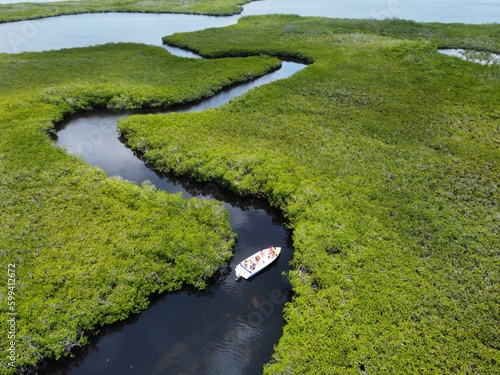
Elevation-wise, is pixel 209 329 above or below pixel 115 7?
below

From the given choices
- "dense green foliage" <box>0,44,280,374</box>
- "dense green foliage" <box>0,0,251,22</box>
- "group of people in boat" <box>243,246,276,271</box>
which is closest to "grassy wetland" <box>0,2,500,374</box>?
"dense green foliage" <box>0,44,280,374</box>

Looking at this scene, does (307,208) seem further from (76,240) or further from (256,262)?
(76,240)

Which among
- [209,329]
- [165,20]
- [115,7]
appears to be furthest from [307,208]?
[115,7]

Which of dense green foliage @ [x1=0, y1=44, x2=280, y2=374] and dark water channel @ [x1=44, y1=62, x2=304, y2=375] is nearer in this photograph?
dark water channel @ [x1=44, y1=62, x2=304, y2=375]

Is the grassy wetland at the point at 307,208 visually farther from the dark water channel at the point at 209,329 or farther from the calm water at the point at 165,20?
the calm water at the point at 165,20

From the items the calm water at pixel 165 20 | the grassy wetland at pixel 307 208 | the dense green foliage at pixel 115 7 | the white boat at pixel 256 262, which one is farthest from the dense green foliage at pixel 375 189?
the dense green foliage at pixel 115 7

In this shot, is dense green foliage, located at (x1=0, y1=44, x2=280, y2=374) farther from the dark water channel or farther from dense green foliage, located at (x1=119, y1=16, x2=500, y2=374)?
dense green foliage, located at (x1=119, y1=16, x2=500, y2=374)
